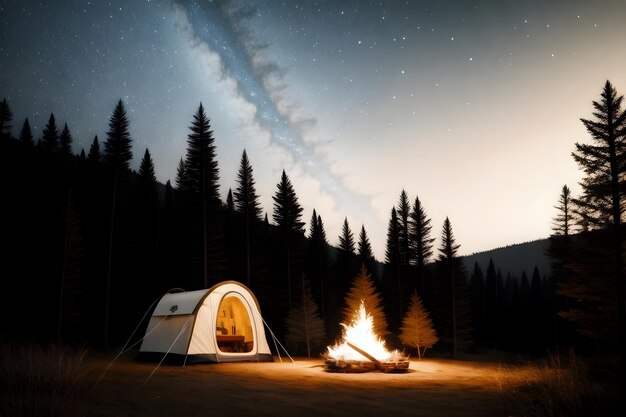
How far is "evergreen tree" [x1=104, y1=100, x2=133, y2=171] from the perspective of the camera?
35156 mm

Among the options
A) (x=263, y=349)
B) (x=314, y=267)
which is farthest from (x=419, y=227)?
(x=263, y=349)

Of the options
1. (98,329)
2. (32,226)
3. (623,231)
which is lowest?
(98,329)

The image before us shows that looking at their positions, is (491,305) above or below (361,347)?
below

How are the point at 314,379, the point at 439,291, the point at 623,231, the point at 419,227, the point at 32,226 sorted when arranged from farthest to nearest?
the point at 419,227, the point at 439,291, the point at 32,226, the point at 623,231, the point at 314,379

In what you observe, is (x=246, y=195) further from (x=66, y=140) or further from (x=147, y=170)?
(x=66, y=140)

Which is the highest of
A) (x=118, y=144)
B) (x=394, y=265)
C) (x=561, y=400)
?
(x=118, y=144)

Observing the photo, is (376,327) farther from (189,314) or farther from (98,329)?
(98,329)

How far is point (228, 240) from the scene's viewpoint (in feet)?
170

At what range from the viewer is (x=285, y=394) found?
29.3ft

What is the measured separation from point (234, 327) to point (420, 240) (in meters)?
34.6

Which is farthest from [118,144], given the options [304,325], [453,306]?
[453,306]

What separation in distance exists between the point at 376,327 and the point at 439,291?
16702 millimetres

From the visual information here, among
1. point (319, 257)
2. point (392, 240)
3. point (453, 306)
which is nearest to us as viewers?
point (453, 306)

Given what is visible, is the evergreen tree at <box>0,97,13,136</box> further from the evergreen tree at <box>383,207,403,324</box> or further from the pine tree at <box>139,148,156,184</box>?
the evergreen tree at <box>383,207,403,324</box>
